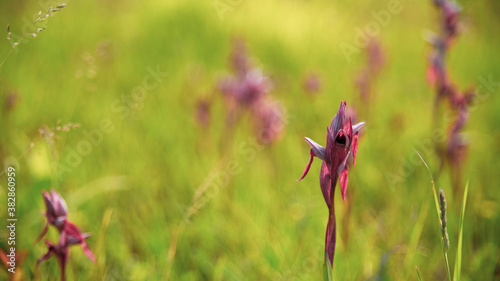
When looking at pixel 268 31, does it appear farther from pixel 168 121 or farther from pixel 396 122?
pixel 396 122

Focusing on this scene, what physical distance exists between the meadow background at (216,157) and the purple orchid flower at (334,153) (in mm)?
478

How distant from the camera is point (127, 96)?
2.99m

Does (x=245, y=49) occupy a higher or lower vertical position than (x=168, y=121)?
higher

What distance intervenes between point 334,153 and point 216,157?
166cm

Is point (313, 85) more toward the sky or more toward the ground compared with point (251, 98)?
more toward the ground

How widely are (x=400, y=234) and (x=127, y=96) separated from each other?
2.07 metres

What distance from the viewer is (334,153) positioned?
0.83 metres

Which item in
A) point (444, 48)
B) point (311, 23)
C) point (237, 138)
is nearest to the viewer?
point (444, 48)

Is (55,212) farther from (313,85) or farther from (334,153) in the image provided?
(313,85)

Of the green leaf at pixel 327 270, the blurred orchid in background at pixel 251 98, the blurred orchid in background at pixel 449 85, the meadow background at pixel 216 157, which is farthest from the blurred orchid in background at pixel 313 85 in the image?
the green leaf at pixel 327 270

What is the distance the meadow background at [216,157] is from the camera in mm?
1572

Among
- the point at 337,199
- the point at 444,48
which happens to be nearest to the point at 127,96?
the point at 337,199

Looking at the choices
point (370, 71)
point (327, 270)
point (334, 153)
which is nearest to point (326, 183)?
point (334, 153)

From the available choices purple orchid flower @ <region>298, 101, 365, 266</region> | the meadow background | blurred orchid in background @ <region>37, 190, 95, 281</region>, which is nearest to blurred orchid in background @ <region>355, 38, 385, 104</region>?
the meadow background
